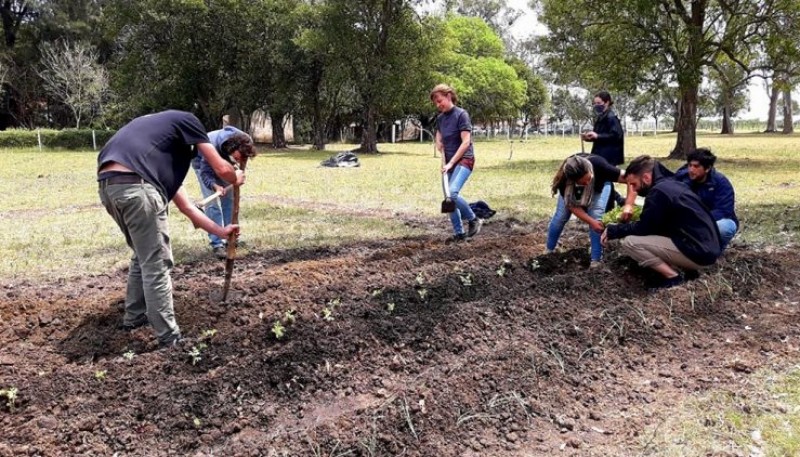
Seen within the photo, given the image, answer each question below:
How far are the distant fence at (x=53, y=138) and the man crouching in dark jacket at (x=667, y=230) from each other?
35.3 metres

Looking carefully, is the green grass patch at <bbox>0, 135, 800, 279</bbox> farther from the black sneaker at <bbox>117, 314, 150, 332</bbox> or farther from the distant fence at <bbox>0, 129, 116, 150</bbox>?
the distant fence at <bbox>0, 129, 116, 150</bbox>

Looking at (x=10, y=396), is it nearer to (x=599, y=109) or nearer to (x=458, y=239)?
(x=458, y=239)

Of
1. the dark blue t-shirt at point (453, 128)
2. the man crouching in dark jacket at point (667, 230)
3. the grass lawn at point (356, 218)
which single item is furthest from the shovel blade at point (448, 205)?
the man crouching in dark jacket at point (667, 230)

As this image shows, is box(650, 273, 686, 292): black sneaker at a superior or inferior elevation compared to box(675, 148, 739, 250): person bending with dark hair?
inferior

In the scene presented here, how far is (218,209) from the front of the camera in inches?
284

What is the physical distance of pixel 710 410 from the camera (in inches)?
136

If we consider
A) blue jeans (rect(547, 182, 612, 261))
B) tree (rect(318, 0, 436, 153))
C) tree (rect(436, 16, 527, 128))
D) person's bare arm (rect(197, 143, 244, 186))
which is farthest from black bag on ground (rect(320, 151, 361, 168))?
tree (rect(436, 16, 527, 128))

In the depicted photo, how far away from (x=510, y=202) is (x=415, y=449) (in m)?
8.90

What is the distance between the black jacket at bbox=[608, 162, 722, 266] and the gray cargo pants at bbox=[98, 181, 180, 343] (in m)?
3.76

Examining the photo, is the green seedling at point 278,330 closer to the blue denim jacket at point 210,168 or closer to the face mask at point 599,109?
the blue denim jacket at point 210,168

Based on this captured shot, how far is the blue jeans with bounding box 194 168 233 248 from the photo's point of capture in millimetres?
7133

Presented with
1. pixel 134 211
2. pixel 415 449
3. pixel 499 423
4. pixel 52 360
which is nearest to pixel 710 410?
pixel 499 423

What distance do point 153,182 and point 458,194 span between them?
4014mm

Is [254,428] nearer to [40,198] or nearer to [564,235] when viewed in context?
[564,235]
